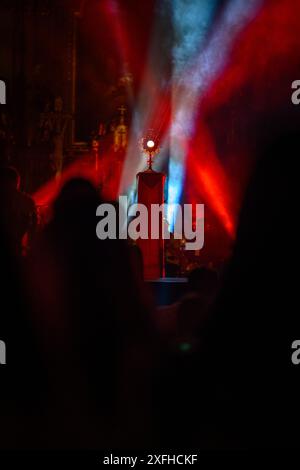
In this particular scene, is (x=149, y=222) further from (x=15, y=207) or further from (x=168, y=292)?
(x=15, y=207)

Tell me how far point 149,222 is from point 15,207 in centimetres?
349

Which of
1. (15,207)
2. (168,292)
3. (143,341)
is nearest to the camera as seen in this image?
(143,341)

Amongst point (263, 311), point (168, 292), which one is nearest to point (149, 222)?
point (168, 292)

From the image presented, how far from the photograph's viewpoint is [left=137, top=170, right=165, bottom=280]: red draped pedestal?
7191 mm

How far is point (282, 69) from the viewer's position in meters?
9.84

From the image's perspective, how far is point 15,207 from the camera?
400 cm

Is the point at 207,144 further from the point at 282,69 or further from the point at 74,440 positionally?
the point at 74,440

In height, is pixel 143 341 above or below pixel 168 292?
below

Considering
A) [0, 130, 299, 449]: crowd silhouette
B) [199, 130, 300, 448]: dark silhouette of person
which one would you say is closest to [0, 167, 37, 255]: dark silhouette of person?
[0, 130, 299, 449]: crowd silhouette

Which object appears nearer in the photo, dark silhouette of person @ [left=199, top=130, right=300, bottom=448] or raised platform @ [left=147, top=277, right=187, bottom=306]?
dark silhouette of person @ [left=199, top=130, right=300, bottom=448]

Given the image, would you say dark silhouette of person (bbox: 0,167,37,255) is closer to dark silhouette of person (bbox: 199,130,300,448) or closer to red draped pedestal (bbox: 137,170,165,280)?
dark silhouette of person (bbox: 199,130,300,448)

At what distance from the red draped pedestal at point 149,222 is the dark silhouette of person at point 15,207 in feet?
Result: 9.63

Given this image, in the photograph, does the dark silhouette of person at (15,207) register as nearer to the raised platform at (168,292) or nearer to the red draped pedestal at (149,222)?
the raised platform at (168,292)

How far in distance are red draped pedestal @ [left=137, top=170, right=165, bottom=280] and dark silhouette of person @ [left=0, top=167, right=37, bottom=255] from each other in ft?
9.63
